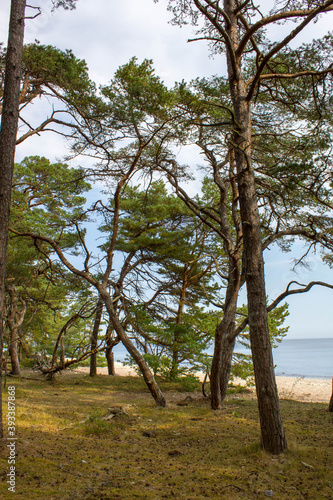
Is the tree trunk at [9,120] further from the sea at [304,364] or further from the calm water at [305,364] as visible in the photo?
the calm water at [305,364]

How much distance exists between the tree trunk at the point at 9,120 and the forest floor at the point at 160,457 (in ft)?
5.52

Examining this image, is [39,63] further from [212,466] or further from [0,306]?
[212,466]

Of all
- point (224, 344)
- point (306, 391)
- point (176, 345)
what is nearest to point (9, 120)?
point (224, 344)

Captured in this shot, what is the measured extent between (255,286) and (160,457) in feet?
8.23

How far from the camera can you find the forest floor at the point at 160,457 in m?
3.23

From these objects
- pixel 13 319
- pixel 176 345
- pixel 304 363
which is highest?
pixel 13 319

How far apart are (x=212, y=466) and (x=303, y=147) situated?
5040 mm

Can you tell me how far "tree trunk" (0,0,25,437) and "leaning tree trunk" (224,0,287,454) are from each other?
3152mm

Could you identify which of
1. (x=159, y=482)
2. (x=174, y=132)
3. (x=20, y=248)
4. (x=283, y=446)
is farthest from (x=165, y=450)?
(x=20, y=248)

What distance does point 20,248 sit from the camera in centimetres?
1117

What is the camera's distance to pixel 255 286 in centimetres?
474

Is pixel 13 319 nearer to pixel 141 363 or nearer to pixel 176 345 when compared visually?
pixel 176 345

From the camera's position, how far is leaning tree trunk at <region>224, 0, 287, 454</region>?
4.37m

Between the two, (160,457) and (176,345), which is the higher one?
(176,345)
